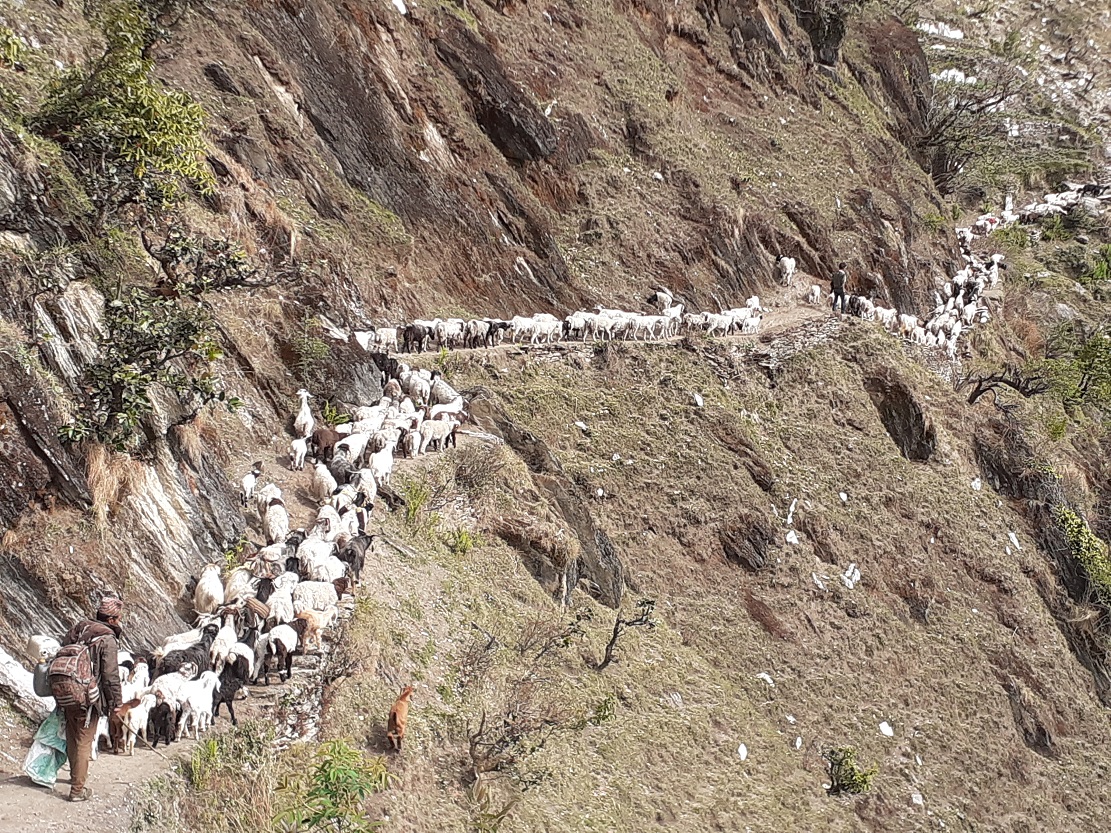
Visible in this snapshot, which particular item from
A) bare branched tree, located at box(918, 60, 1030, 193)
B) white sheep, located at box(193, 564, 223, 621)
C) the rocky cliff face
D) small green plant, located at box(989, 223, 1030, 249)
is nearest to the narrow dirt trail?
white sheep, located at box(193, 564, 223, 621)

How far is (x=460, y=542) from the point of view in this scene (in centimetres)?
1480

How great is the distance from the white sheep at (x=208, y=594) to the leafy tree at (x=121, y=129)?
17.0 ft

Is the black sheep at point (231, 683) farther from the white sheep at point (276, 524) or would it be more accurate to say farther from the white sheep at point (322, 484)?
the white sheep at point (322, 484)

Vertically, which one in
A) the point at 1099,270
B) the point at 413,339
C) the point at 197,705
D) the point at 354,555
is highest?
the point at 1099,270

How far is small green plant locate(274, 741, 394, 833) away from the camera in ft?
24.7

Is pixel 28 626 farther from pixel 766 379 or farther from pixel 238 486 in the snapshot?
pixel 766 379

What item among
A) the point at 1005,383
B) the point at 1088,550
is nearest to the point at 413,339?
the point at 1088,550

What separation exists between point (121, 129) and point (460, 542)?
7850 mm

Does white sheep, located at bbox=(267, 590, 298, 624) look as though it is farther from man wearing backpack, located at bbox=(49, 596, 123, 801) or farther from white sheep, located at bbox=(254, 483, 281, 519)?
man wearing backpack, located at bbox=(49, 596, 123, 801)

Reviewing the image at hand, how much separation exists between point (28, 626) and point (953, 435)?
27.4 metres

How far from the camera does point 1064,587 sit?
1110 inches

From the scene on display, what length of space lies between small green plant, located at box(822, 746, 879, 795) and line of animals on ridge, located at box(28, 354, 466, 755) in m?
10.3

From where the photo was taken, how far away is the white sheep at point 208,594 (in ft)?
33.3

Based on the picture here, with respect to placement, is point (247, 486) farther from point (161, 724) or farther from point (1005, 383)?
point (1005, 383)
